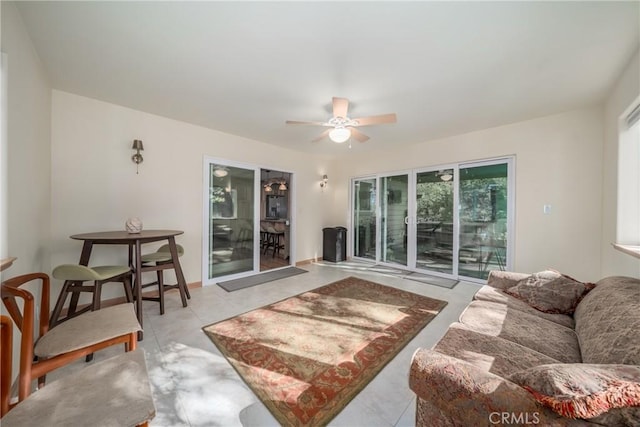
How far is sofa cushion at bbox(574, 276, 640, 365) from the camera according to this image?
108 centimetres

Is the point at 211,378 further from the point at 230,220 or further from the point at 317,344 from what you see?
the point at 230,220

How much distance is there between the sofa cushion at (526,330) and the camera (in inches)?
56.7

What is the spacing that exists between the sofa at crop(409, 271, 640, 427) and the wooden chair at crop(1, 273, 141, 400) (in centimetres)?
170

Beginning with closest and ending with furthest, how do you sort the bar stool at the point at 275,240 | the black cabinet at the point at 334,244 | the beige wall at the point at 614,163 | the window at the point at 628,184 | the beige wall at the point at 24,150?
1. the beige wall at the point at 24,150
2. the beige wall at the point at 614,163
3. the window at the point at 628,184
4. the black cabinet at the point at 334,244
5. the bar stool at the point at 275,240

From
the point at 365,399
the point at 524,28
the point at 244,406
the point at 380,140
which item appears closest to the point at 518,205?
the point at 380,140

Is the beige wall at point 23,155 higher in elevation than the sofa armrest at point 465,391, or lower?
higher

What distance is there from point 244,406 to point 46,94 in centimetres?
347

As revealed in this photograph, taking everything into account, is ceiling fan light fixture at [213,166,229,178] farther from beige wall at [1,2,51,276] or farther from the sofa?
the sofa

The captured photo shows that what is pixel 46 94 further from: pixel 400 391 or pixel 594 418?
pixel 594 418

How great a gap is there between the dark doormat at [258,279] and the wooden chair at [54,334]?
2.13 meters

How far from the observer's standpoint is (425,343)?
2.17 meters

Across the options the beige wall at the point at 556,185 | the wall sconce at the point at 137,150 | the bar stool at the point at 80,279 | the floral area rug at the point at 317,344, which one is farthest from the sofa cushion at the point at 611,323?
the wall sconce at the point at 137,150

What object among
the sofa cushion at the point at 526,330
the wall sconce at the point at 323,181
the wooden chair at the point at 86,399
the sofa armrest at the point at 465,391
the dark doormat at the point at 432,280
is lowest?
the dark doormat at the point at 432,280

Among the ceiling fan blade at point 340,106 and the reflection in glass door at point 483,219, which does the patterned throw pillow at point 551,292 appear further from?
the ceiling fan blade at point 340,106
